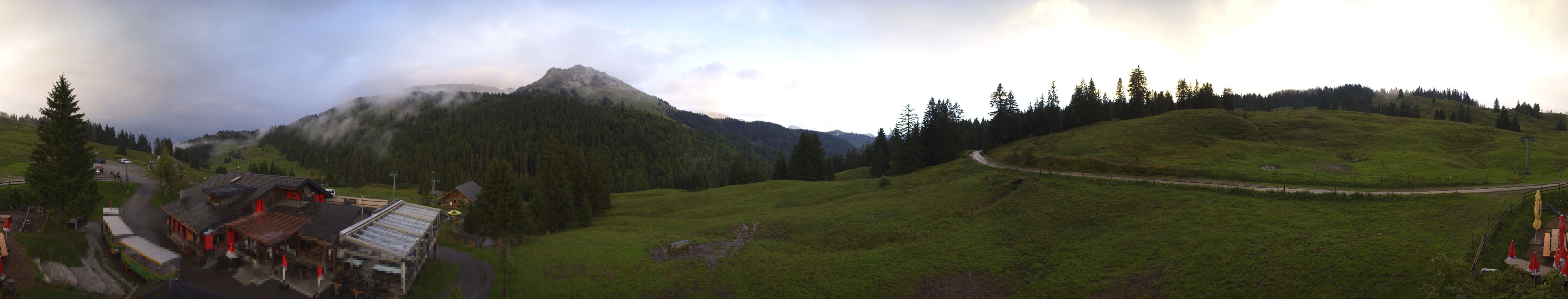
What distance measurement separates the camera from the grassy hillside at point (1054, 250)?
2509 centimetres

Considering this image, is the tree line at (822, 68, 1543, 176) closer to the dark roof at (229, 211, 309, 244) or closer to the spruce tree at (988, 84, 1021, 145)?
the spruce tree at (988, 84, 1021, 145)

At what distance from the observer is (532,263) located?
3400cm

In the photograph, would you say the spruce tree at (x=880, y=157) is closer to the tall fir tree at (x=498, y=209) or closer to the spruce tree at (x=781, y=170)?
the spruce tree at (x=781, y=170)

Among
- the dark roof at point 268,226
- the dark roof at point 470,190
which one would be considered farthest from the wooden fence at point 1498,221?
the dark roof at point 470,190

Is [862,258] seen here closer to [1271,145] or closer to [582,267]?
[582,267]

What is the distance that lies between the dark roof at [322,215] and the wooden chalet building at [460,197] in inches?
1351

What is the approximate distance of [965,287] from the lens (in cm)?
3017

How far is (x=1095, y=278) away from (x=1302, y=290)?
800cm

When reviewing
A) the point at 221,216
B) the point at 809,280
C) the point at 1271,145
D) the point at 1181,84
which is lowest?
the point at 809,280

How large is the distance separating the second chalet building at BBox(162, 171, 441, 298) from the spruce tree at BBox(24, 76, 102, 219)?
388 cm

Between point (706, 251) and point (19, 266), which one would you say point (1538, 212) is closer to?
point (706, 251)

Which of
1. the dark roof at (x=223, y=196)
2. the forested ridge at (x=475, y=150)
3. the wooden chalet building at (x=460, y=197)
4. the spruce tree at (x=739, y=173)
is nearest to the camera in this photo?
the dark roof at (x=223, y=196)

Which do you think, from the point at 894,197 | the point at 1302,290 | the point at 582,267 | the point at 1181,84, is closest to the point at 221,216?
the point at 582,267

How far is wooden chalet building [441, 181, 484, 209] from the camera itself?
67250 mm
